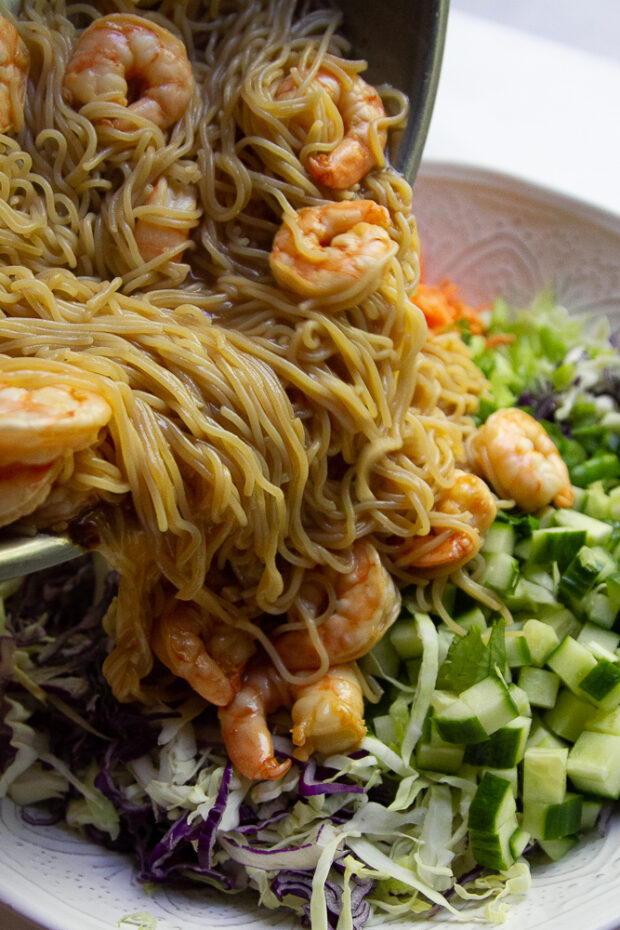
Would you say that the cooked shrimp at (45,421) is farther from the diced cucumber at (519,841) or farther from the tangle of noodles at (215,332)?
the diced cucumber at (519,841)

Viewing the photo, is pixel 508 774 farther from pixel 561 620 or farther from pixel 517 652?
pixel 561 620

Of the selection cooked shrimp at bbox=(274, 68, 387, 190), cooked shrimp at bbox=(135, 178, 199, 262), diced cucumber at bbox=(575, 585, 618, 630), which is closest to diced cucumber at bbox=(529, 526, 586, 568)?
diced cucumber at bbox=(575, 585, 618, 630)

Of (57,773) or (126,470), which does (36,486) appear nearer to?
(126,470)

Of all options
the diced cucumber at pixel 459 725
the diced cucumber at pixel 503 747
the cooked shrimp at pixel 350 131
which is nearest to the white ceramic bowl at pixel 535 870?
the diced cucumber at pixel 503 747

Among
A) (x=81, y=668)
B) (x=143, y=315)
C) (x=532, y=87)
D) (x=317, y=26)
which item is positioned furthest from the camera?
(x=532, y=87)

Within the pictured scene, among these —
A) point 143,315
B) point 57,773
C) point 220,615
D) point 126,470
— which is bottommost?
point 57,773

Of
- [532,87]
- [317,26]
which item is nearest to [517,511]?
[317,26]

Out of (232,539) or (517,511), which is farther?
(517,511)

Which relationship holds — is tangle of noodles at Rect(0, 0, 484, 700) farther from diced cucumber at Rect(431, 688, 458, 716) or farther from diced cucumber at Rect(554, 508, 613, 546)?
diced cucumber at Rect(554, 508, 613, 546)
